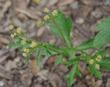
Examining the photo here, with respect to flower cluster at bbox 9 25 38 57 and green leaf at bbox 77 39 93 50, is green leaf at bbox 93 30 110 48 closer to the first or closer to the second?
green leaf at bbox 77 39 93 50

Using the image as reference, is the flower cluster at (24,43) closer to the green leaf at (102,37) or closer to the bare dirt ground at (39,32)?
the green leaf at (102,37)

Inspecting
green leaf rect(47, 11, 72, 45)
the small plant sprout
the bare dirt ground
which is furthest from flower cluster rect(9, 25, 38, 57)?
the bare dirt ground

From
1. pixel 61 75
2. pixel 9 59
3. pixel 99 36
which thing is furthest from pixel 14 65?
pixel 99 36

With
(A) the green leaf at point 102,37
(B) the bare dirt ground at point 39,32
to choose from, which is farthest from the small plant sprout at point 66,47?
Answer: (B) the bare dirt ground at point 39,32

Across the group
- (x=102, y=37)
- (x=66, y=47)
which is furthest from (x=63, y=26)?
(x=102, y=37)

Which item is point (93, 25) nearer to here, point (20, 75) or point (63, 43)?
point (63, 43)

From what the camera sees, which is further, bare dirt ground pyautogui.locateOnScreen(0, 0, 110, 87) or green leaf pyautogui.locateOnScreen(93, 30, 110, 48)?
bare dirt ground pyautogui.locateOnScreen(0, 0, 110, 87)

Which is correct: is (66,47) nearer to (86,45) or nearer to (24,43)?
(86,45)
